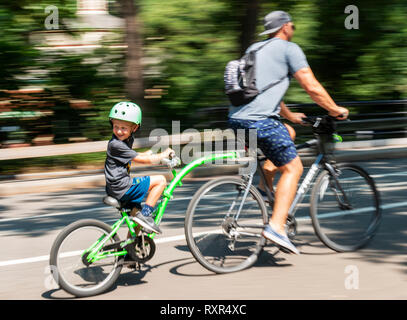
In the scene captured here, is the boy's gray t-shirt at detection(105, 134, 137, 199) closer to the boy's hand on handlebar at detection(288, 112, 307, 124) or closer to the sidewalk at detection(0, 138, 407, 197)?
the boy's hand on handlebar at detection(288, 112, 307, 124)

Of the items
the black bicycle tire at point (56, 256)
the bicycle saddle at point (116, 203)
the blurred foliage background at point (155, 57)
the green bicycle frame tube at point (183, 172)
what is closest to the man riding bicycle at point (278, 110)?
the green bicycle frame tube at point (183, 172)

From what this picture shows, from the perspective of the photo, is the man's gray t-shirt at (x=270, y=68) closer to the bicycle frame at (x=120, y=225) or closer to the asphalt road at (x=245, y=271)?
the bicycle frame at (x=120, y=225)

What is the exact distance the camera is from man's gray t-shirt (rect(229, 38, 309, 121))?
5.12 m

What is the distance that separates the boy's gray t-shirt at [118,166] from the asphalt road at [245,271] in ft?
2.62

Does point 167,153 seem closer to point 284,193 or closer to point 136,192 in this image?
point 136,192

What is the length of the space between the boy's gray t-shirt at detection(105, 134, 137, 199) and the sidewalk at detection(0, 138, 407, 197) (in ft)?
12.5

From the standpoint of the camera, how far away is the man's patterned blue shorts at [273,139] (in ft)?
16.9

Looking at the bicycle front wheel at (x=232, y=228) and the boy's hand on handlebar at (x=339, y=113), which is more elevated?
the boy's hand on handlebar at (x=339, y=113)

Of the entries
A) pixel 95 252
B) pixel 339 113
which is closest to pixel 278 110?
pixel 339 113

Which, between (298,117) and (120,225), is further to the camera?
(298,117)

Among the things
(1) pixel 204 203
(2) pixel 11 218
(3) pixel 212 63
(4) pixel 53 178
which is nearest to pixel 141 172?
(4) pixel 53 178

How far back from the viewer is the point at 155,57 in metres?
14.2

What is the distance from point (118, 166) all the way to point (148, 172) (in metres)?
5.82
